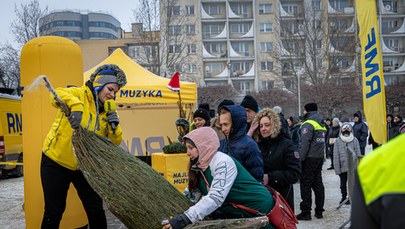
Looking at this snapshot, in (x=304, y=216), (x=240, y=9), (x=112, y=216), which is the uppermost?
(x=240, y=9)

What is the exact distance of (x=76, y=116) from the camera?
11.4 feet

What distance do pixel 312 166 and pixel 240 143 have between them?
390 centimetres

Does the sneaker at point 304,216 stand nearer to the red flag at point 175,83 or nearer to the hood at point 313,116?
the hood at point 313,116

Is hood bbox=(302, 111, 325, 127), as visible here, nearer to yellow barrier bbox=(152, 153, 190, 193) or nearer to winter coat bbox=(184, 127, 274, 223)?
yellow barrier bbox=(152, 153, 190, 193)

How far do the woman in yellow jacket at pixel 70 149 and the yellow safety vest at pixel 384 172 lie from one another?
2916 millimetres

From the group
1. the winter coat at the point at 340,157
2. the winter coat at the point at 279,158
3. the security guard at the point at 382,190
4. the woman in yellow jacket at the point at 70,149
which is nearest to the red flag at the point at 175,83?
the winter coat at the point at 340,157

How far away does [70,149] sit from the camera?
3904 mm

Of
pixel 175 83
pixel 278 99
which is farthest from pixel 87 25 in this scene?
pixel 175 83

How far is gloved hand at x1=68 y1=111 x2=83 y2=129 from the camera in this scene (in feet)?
11.4

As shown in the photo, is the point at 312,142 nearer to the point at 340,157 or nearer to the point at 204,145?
the point at 340,157

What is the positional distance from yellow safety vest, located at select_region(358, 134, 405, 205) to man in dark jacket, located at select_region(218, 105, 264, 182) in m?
2.33

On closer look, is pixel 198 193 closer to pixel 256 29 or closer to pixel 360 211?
pixel 360 211

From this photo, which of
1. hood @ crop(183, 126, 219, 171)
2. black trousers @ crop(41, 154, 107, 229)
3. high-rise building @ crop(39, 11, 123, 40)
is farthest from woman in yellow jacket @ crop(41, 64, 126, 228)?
high-rise building @ crop(39, 11, 123, 40)

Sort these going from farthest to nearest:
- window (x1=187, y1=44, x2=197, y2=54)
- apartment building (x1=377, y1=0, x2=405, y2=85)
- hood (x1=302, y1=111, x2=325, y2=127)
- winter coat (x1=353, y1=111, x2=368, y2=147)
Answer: apartment building (x1=377, y1=0, x2=405, y2=85)
window (x1=187, y1=44, x2=197, y2=54)
winter coat (x1=353, y1=111, x2=368, y2=147)
hood (x1=302, y1=111, x2=325, y2=127)
